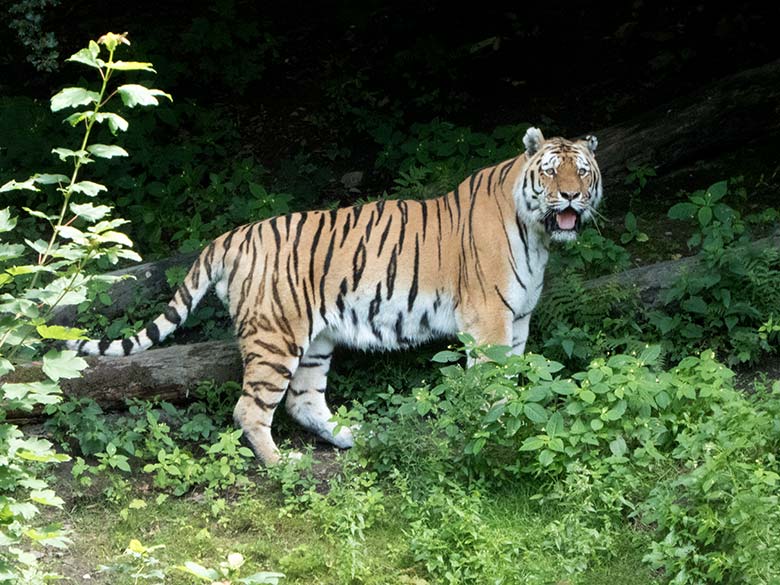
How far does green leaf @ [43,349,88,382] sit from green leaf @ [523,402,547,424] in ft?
7.12

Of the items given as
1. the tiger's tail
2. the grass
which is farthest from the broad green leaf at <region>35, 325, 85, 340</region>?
the tiger's tail

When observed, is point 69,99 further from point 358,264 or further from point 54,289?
point 358,264

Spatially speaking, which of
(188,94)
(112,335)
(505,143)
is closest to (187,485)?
(112,335)

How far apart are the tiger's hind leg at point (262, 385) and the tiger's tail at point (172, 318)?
16.4 inches

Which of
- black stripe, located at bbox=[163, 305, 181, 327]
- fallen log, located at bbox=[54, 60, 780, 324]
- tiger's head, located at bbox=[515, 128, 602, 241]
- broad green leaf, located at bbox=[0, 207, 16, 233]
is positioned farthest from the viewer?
fallen log, located at bbox=[54, 60, 780, 324]


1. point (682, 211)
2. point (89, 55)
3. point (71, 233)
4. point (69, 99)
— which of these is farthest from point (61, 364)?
point (682, 211)

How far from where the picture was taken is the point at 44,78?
9695 millimetres

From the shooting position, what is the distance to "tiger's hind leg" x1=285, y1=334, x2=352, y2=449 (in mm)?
6477

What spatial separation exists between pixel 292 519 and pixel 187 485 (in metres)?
0.61

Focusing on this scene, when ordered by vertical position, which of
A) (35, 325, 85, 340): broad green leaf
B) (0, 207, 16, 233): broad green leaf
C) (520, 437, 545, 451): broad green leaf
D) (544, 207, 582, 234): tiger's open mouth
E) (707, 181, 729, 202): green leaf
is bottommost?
(520, 437, 545, 451): broad green leaf

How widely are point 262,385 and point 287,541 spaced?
1110mm

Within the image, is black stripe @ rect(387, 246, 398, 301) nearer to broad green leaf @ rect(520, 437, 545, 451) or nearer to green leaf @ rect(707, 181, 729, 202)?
broad green leaf @ rect(520, 437, 545, 451)

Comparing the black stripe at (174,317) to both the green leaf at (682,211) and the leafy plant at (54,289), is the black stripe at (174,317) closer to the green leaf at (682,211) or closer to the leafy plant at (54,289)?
the leafy plant at (54,289)

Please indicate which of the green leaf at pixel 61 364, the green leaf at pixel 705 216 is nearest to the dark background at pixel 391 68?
the green leaf at pixel 705 216
